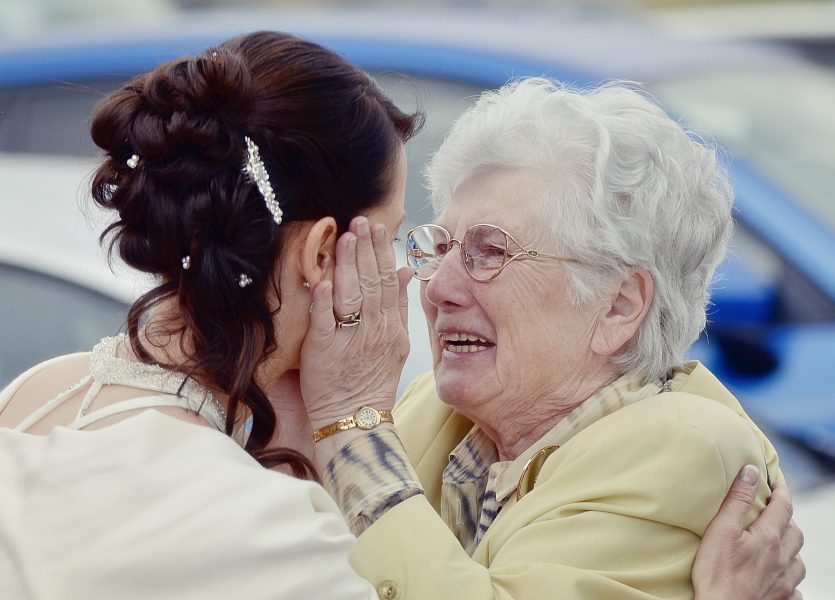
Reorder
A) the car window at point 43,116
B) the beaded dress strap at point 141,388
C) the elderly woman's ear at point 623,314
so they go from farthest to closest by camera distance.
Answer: the car window at point 43,116 → the elderly woman's ear at point 623,314 → the beaded dress strap at point 141,388

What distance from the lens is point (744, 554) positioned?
7.82ft

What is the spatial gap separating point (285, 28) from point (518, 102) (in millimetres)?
5449

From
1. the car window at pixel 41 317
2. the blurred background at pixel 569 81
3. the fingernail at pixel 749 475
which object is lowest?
the blurred background at pixel 569 81

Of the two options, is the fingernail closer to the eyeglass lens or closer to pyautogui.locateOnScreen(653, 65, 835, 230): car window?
the eyeglass lens

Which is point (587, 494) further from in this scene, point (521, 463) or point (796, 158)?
point (796, 158)

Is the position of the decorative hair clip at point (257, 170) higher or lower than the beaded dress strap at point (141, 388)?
higher

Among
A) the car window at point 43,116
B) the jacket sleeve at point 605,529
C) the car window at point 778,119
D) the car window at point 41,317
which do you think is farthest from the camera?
the car window at point 43,116

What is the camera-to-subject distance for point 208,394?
2.22 meters

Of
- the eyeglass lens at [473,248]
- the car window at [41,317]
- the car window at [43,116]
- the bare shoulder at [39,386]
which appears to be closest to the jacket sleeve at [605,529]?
the eyeglass lens at [473,248]

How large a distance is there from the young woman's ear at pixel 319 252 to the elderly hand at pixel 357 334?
0.04 feet

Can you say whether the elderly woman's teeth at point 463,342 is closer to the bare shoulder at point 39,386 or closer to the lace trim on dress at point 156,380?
the lace trim on dress at point 156,380

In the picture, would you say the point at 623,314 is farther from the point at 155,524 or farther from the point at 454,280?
the point at 155,524

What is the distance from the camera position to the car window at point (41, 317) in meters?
3.74

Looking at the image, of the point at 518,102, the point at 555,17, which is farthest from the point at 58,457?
the point at 555,17
